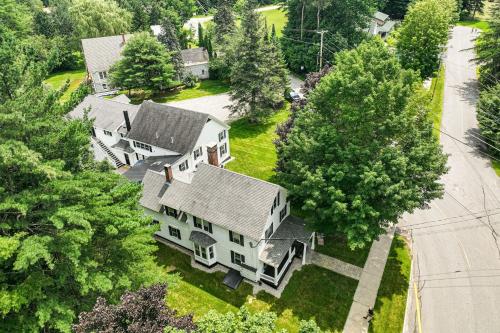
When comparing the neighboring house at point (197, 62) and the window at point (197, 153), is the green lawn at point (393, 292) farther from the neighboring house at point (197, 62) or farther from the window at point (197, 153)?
the neighboring house at point (197, 62)

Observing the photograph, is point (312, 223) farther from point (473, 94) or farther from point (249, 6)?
point (473, 94)

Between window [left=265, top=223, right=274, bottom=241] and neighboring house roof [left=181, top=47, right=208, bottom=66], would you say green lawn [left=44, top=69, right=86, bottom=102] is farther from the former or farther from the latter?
window [left=265, top=223, right=274, bottom=241]

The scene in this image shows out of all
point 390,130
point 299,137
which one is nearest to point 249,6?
point 299,137

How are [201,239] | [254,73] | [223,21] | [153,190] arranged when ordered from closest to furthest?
[201,239]
[153,190]
[254,73]
[223,21]

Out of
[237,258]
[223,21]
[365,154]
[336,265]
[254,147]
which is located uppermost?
[223,21]

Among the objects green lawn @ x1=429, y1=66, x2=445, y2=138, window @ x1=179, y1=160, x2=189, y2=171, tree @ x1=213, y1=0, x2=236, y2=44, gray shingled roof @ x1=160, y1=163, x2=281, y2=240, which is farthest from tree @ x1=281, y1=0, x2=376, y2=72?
gray shingled roof @ x1=160, y1=163, x2=281, y2=240

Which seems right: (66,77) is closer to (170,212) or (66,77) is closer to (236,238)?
(170,212)

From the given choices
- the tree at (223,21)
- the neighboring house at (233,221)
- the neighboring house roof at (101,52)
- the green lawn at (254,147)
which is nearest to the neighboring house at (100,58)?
the neighboring house roof at (101,52)

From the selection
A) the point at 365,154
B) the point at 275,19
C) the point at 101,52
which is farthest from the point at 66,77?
the point at 365,154
